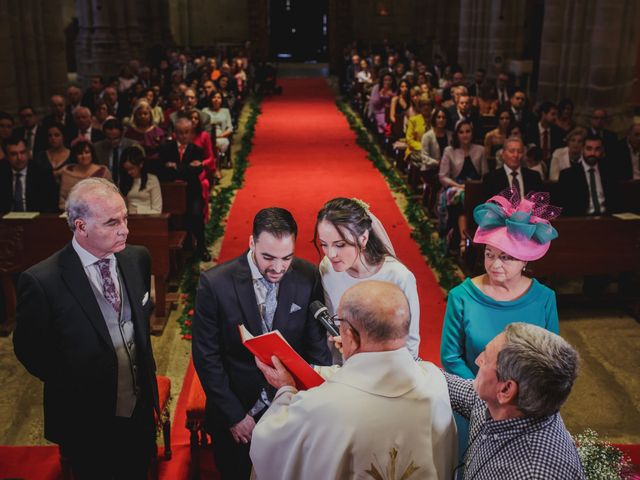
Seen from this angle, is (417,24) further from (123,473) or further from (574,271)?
(123,473)

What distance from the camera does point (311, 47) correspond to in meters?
34.6

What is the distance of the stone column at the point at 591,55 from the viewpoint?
1139cm

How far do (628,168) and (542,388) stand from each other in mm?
6306

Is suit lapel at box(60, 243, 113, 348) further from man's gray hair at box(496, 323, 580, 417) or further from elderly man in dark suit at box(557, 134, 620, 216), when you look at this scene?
elderly man in dark suit at box(557, 134, 620, 216)

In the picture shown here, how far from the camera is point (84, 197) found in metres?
3.14

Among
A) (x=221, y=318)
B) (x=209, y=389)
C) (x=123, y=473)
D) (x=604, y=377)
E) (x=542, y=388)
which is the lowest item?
(x=604, y=377)

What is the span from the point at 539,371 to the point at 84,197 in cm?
206

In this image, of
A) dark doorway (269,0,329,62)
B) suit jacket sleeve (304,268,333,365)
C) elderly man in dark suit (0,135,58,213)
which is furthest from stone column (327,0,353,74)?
suit jacket sleeve (304,268,333,365)

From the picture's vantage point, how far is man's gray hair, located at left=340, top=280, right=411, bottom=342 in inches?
89.6

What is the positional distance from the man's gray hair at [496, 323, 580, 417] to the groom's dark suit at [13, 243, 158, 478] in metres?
1.84

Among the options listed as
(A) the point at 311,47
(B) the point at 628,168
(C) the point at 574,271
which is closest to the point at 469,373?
(C) the point at 574,271

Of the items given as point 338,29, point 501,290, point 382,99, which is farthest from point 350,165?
point 338,29

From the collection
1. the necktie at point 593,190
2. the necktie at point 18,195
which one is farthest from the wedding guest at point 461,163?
the necktie at point 18,195

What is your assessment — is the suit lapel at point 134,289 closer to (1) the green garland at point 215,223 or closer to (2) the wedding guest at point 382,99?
(1) the green garland at point 215,223
